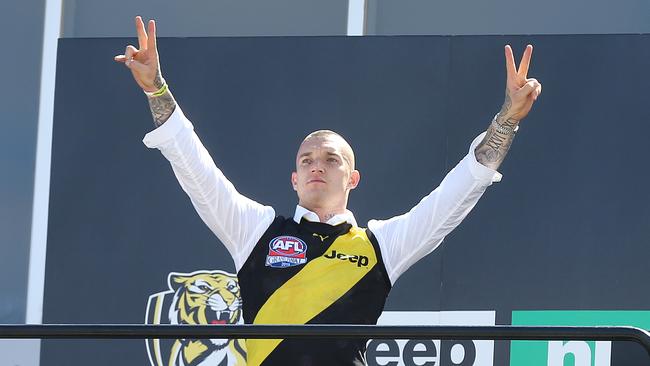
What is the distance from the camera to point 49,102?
20.4 feet

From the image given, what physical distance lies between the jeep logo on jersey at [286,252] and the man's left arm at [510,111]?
21.9 inches

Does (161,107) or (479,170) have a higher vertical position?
(161,107)

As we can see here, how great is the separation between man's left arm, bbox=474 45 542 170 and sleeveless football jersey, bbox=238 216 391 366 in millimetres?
420

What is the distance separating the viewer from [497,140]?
11.9 ft

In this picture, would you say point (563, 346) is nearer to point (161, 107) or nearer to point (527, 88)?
point (527, 88)

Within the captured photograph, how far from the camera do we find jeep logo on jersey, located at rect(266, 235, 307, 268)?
145 inches

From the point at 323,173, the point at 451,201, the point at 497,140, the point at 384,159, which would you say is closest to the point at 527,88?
the point at 497,140

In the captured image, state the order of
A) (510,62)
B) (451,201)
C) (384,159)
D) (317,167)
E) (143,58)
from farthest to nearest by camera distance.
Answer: (384,159) < (317,167) < (451,201) < (143,58) < (510,62)

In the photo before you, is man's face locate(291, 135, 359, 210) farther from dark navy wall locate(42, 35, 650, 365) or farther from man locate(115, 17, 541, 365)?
dark navy wall locate(42, 35, 650, 365)

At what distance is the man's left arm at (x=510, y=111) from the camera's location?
3.52 m

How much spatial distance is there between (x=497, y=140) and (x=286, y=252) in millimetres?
661

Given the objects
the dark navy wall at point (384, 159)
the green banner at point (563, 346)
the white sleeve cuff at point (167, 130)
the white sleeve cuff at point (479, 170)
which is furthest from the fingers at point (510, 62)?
the green banner at point (563, 346)

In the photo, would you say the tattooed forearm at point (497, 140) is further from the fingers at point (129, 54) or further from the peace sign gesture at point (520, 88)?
the fingers at point (129, 54)

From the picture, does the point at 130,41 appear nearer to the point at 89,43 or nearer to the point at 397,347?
the point at 89,43
